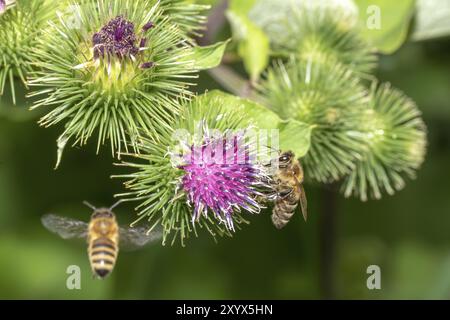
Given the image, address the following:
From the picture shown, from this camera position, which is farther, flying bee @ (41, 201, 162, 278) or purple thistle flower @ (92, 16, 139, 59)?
flying bee @ (41, 201, 162, 278)

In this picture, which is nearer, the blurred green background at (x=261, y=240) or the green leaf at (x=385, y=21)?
the green leaf at (x=385, y=21)

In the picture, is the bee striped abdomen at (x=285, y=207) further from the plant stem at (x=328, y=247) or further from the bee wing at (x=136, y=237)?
the plant stem at (x=328, y=247)

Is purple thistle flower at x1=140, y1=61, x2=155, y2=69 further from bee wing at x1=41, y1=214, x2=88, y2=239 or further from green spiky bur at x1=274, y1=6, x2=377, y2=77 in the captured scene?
green spiky bur at x1=274, y1=6, x2=377, y2=77

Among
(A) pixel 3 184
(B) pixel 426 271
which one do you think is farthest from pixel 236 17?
(B) pixel 426 271

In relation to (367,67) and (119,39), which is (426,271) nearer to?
(367,67)

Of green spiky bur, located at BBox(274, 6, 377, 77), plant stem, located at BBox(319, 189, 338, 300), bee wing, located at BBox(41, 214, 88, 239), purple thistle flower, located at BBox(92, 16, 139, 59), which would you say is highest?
green spiky bur, located at BBox(274, 6, 377, 77)

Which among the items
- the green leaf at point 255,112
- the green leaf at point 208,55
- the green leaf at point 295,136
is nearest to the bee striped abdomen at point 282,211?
the green leaf at point 295,136

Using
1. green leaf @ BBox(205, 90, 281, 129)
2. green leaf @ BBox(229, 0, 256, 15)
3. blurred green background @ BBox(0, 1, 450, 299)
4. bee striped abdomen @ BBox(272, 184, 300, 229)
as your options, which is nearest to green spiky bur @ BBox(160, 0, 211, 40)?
green leaf @ BBox(205, 90, 281, 129)
